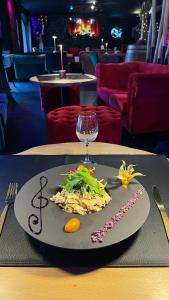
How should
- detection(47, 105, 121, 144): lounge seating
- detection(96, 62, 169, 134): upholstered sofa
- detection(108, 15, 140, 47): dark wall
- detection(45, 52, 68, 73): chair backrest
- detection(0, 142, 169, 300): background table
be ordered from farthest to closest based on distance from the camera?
detection(108, 15, 140, 47): dark wall, detection(45, 52, 68, 73): chair backrest, detection(96, 62, 169, 134): upholstered sofa, detection(47, 105, 121, 144): lounge seating, detection(0, 142, 169, 300): background table

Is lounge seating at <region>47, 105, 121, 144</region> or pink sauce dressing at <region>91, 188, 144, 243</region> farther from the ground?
pink sauce dressing at <region>91, 188, 144, 243</region>

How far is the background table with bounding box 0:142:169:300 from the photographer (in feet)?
1.49

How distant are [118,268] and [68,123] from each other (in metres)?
1.55

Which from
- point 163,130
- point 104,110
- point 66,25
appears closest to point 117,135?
point 104,110

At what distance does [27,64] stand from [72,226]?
7.56m

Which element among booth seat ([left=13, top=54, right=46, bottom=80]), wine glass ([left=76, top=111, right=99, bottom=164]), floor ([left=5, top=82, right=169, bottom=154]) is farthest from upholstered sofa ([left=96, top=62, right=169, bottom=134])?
booth seat ([left=13, top=54, right=46, bottom=80])

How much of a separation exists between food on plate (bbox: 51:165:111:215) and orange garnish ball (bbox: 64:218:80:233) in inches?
1.5

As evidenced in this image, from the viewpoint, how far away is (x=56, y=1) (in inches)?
375

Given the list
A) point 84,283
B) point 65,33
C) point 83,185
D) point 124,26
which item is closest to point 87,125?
point 83,185

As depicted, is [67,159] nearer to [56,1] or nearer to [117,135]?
[117,135]

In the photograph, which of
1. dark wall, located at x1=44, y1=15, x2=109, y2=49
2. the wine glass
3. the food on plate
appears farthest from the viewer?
dark wall, located at x1=44, y1=15, x2=109, y2=49

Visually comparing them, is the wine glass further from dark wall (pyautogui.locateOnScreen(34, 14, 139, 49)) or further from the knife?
dark wall (pyautogui.locateOnScreen(34, 14, 139, 49))

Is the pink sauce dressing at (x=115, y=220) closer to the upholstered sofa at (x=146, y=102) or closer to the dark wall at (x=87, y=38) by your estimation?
the upholstered sofa at (x=146, y=102)

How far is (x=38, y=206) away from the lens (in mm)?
601
